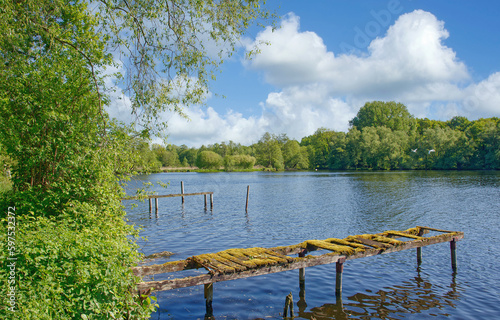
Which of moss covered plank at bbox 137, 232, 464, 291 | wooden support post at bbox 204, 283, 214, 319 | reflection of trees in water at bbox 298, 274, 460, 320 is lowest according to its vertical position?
reflection of trees in water at bbox 298, 274, 460, 320

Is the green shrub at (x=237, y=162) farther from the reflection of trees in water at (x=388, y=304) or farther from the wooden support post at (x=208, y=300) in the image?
the wooden support post at (x=208, y=300)

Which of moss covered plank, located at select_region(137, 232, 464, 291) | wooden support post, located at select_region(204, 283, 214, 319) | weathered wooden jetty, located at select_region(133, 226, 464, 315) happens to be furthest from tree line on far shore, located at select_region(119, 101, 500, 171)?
wooden support post, located at select_region(204, 283, 214, 319)

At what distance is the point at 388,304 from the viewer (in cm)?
1003

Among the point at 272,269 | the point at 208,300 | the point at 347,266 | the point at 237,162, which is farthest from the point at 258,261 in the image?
the point at 237,162

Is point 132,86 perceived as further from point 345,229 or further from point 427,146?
point 427,146

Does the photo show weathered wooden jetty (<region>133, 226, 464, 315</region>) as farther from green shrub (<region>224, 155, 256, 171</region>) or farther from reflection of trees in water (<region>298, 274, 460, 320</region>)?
green shrub (<region>224, 155, 256, 171</region>)

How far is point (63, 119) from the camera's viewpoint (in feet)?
24.2

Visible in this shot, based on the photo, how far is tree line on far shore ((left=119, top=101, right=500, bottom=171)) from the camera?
9088 cm

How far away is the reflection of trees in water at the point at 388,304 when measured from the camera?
9.31 metres

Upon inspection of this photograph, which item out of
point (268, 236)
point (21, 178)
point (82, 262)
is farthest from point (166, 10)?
point (268, 236)

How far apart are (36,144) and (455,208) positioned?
29.8 m

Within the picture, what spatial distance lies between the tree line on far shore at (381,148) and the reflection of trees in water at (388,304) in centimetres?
9116

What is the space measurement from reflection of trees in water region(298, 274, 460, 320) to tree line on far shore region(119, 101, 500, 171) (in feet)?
299

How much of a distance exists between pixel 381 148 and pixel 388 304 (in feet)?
330
